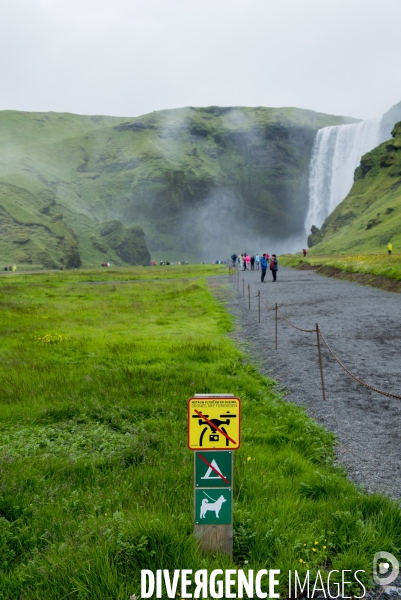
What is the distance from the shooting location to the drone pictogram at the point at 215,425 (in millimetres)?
3758

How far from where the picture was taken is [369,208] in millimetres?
99125

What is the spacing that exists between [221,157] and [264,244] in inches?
1706

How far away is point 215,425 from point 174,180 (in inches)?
6508

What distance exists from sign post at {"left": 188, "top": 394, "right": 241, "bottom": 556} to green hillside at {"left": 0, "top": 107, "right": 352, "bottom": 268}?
120769 millimetres

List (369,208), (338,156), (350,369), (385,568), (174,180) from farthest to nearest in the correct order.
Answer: (174,180), (338,156), (369,208), (350,369), (385,568)

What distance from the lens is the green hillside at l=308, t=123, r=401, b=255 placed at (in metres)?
80.3

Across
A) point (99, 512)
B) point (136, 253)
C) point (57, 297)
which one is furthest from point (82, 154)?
point (99, 512)

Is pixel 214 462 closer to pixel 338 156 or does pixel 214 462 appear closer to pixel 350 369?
pixel 350 369

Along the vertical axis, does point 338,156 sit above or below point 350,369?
above

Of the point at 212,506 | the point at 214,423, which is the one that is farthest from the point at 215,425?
the point at 212,506

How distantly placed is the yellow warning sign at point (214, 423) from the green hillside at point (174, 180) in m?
121

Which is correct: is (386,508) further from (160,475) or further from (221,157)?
(221,157)

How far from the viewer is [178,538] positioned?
149 inches

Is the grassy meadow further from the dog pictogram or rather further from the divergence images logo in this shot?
the dog pictogram
